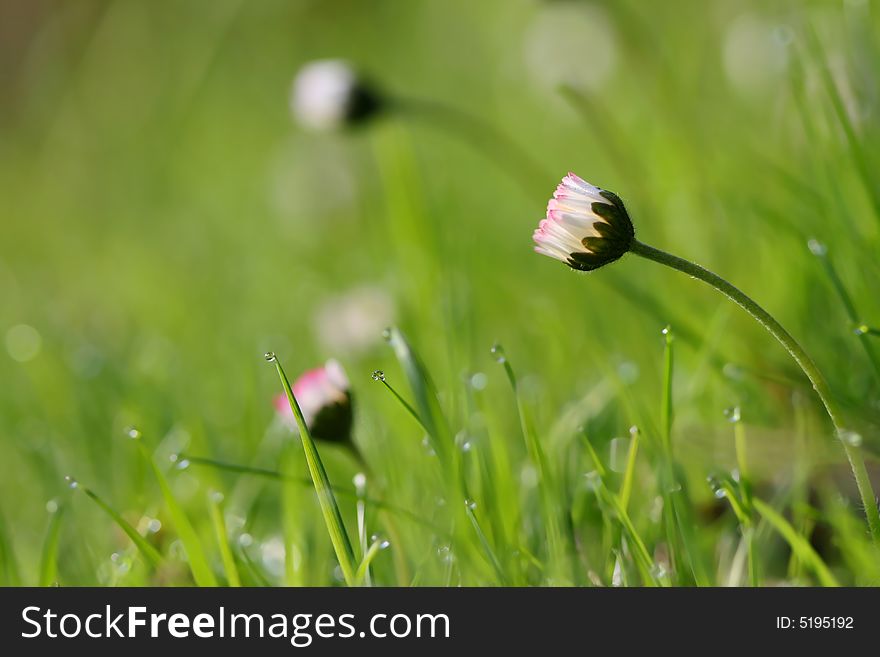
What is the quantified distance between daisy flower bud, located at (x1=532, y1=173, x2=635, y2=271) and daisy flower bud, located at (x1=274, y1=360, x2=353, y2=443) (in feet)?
0.66

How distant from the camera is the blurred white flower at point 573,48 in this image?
5.81 ft

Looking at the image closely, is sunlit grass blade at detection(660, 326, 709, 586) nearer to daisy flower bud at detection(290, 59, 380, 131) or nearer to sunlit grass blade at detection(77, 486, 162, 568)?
sunlit grass blade at detection(77, 486, 162, 568)

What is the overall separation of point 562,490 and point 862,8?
1.66 feet

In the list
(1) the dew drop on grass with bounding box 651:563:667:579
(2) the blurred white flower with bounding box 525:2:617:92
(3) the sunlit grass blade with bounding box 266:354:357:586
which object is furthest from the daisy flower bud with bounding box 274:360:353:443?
(2) the blurred white flower with bounding box 525:2:617:92

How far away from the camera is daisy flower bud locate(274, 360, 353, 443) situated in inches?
26.9

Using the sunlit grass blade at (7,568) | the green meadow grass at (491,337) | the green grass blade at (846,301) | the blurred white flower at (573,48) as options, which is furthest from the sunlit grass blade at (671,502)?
the blurred white flower at (573,48)

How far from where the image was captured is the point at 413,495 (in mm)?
729

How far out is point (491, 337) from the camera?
110 centimetres

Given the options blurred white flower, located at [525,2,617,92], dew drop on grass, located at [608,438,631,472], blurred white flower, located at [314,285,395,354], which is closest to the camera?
dew drop on grass, located at [608,438,631,472]

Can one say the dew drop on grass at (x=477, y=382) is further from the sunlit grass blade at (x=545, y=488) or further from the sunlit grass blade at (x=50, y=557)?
the sunlit grass blade at (x=50, y=557)

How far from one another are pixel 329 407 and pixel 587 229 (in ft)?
0.77

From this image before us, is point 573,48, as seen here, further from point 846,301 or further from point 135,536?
point 135,536

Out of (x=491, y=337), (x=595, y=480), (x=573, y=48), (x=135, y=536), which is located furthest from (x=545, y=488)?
(x=573, y=48)
